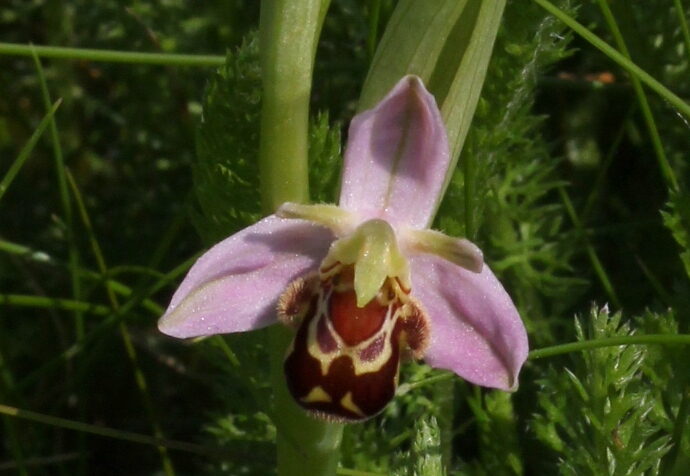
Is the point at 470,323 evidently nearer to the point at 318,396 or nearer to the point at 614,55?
the point at 318,396

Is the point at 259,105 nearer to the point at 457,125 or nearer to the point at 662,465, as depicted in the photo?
the point at 457,125

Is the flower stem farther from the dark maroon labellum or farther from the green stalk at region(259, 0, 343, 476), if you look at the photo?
the dark maroon labellum

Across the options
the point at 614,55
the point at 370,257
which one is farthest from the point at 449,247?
the point at 614,55

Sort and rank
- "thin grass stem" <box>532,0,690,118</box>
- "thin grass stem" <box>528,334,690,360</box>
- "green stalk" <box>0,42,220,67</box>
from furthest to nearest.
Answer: "green stalk" <box>0,42,220,67</box>, "thin grass stem" <box>532,0,690,118</box>, "thin grass stem" <box>528,334,690,360</box>

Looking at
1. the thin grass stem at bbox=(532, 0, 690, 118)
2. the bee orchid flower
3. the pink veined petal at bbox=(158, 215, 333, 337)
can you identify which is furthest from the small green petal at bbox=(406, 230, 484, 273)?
the thin grass stem at bbox=(532, 0, 690, 118)

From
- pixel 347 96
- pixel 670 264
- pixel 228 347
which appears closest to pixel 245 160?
pixel 228 347

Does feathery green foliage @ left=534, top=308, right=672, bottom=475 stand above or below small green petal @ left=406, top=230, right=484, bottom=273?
below
